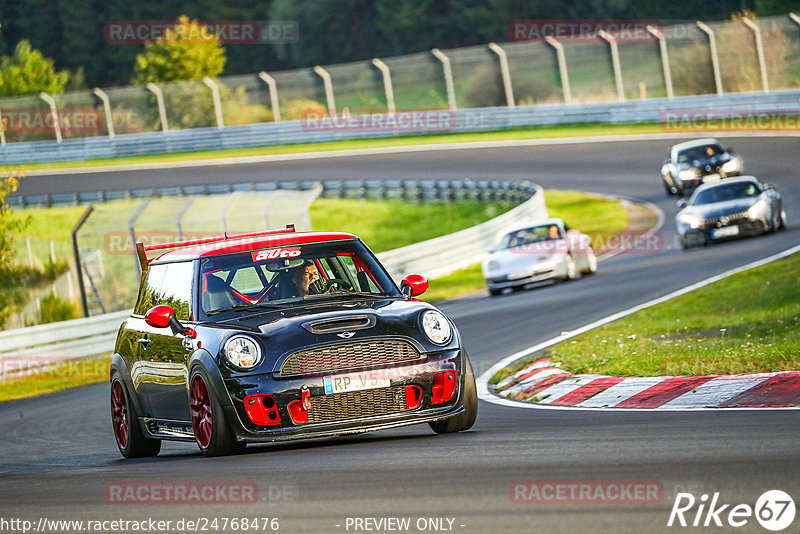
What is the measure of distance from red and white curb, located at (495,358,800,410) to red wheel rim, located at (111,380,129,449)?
3.42m

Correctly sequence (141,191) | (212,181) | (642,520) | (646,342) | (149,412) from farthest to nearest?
(212,181), (141,191), (646,342), (149,412), (642,520)

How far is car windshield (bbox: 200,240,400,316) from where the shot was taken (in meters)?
9.02

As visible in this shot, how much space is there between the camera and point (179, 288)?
30.9ft

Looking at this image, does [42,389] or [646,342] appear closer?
[646,342]

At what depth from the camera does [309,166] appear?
162ft

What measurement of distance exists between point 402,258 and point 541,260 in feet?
13.8

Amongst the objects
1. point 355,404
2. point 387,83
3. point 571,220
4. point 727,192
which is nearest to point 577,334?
point 355,404

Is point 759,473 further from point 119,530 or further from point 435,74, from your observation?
point 435,74

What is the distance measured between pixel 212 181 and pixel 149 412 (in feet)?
130

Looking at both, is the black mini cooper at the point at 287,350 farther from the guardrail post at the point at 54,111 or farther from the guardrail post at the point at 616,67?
the guardrail post at the point at 54,111

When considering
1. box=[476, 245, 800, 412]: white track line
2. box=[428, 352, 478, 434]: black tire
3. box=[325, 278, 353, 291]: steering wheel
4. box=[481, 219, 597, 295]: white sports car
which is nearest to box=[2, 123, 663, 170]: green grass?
box=[481, 219, 597, 295]: white sports car

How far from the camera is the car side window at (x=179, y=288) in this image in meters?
9.18

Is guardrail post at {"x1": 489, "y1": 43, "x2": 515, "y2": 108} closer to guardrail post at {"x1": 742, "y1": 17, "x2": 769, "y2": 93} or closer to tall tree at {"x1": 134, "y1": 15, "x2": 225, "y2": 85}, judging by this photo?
guardrail post at {"x1": 742, "y1": 17, "x2": 769, "y2": 93}

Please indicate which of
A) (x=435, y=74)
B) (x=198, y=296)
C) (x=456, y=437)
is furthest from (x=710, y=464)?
(x=435, y=74)
